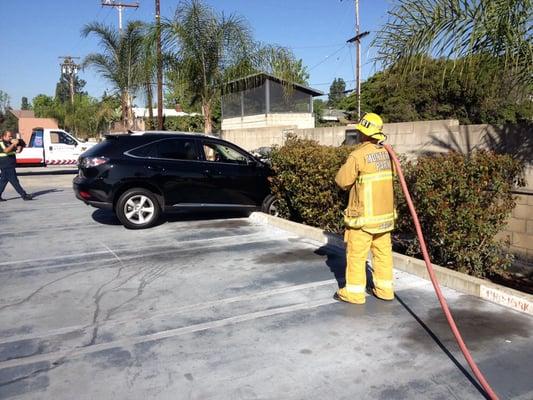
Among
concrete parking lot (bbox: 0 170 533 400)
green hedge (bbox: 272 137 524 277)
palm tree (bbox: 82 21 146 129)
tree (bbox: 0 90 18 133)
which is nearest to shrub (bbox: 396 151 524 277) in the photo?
green hedge (bbox: 272 137 524 277)

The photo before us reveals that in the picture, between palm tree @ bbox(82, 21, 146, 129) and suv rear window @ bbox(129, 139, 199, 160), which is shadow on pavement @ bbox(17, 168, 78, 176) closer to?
palm tree @ bbox(82, 21, 146, 129)

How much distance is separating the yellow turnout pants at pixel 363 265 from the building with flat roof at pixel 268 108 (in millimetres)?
23184

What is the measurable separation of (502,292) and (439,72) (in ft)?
10.2

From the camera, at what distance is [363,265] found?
15.3ft

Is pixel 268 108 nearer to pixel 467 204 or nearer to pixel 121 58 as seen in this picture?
pixel 121 58

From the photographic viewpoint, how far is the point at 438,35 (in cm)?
604

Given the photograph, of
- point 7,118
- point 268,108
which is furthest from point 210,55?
point 7,118

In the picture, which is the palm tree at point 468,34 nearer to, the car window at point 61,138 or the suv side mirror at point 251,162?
the suv side mirror at point 251,162

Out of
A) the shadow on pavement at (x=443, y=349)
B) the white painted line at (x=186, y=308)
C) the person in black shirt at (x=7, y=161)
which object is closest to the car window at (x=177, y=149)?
the white painted line at (x=186, y=308)

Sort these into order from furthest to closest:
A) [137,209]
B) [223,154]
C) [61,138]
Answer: [61,138] → [223,154] → [137,209]

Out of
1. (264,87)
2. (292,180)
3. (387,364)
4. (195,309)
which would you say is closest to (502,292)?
(387,364)

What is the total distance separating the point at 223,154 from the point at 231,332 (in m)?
5.35

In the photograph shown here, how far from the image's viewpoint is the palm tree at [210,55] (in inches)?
560

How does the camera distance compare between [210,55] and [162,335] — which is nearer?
[162,335]
